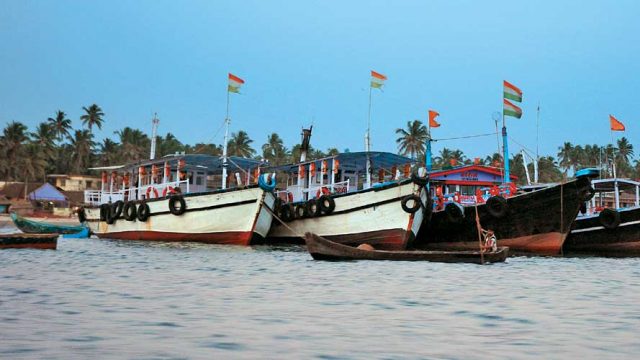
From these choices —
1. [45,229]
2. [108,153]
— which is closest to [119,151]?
[108,153]

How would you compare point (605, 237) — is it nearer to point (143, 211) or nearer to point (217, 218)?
point (217, 218)

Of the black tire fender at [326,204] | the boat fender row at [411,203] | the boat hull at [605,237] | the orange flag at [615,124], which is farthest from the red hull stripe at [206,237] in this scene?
the orange flag at [615,124]

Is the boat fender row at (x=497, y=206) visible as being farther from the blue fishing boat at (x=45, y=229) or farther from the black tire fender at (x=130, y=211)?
the blue fishing boat at (x=45, y=229)

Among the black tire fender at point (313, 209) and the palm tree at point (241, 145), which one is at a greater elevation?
the palm tree at point (241, 145)

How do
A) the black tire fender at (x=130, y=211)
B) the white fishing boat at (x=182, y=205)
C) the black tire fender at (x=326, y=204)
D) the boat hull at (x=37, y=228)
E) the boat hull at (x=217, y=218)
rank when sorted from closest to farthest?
the boat hull at (x=217, y=218) < the white fishing boat at (x=182, y=205) < the black tire fender at (x=326, y=204) < the black tire fender at (x=130, y=211) < the boat hull at (x=37, y=228)

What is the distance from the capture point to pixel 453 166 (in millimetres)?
35844

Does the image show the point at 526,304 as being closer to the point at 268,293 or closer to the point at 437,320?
the point at 437,320

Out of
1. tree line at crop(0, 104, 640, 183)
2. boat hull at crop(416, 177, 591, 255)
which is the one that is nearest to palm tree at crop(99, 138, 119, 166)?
tree line at crop(0, 104, 640, 183)

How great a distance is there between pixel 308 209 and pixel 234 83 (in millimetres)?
7395

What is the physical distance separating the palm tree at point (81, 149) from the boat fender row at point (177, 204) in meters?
60.2

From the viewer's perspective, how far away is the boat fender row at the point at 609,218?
2606 centimetres

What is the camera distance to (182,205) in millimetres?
28094

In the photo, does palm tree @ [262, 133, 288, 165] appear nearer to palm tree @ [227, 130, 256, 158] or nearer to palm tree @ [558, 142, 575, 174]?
palm tree @ [227, 130, 256, 158]

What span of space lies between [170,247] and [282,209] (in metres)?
5.91
